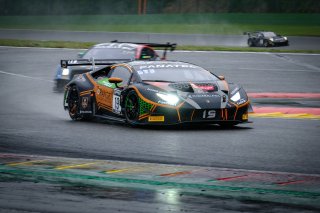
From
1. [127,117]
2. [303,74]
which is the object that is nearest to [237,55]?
[303,74]

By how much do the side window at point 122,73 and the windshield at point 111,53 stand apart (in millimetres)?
7339

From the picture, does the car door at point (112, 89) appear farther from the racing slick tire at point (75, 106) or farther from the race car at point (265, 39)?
the race car at point (265, 39)

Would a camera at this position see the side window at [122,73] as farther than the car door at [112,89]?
Yes

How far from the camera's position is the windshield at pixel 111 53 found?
2183cm

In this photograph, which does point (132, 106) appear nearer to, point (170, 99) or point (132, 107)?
point (132, 107)

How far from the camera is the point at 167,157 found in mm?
9922

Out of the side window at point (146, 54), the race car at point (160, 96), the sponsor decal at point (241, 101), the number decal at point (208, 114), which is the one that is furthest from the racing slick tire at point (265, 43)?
the number decal at point (208, 114)

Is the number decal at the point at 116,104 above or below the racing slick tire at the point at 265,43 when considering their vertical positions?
above

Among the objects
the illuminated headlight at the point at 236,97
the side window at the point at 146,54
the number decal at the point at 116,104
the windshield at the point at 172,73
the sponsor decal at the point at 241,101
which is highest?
the windshield at the point at 172,73

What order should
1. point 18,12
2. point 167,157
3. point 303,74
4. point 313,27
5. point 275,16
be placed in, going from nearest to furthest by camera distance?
point 167,157, point 303,74, point 313,27, point 275,16, point 18,12

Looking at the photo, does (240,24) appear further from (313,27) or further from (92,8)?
(92,8)

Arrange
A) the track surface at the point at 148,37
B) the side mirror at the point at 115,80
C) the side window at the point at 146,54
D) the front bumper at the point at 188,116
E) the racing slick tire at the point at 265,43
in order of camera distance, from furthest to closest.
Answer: the racing slick tire at the point at 265,43 < the track surface at the point at 148,37 < the side window at the point at 146,54 < the side mirror at the point at 115,80 < the front bumper at the point at 188,116

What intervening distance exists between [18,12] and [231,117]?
44688 mm

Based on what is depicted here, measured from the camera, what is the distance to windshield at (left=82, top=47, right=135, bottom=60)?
2183 centimetres
